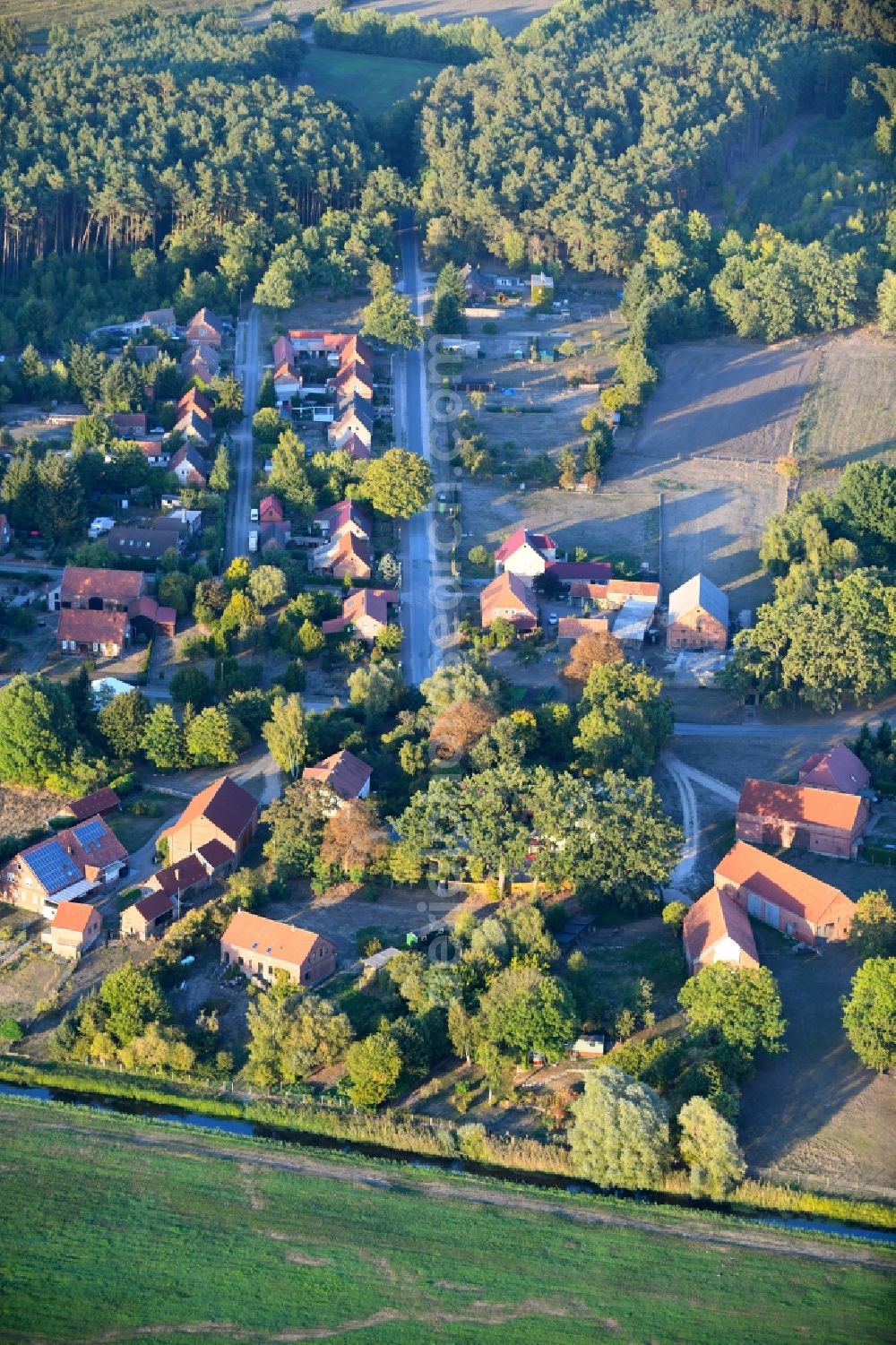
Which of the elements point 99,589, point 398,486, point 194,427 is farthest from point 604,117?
point 99,589

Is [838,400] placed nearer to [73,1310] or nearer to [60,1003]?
[60,1003]

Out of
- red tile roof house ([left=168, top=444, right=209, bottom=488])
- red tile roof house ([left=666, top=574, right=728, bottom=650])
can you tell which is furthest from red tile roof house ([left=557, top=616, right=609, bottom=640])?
red tile roof house ([left=168, top=444, right=209, bottom=488])

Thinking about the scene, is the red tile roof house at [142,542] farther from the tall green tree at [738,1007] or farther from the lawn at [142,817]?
the tall green tree at [738,1007]

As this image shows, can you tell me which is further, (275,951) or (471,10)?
(471,10)

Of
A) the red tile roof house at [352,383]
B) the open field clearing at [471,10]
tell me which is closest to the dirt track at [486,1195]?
the red tile roof house at [352,383]

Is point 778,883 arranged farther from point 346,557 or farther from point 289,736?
point 346,557

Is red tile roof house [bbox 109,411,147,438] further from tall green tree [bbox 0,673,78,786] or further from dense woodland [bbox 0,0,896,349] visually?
tall green tree [bbox 0,673,78,786]

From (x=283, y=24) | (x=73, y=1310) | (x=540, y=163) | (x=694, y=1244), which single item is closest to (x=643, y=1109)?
(x=694, y=1244)
